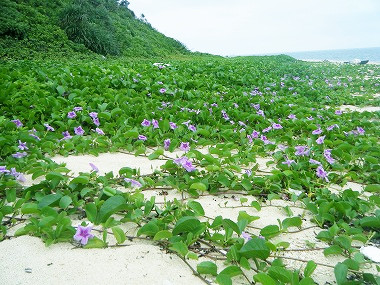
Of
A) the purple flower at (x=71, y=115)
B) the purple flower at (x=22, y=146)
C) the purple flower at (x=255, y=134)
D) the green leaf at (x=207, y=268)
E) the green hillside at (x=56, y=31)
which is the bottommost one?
the green leaf at (x=207, y=268)

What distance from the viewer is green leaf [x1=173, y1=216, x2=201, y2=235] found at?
1.63 metres

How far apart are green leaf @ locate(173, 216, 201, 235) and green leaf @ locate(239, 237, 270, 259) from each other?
27cm

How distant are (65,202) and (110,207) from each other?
26 centimetres

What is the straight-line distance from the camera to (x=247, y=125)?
4180 millimetres

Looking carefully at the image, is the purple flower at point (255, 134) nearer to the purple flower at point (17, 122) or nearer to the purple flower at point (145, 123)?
the purple flower at point (145, 123)

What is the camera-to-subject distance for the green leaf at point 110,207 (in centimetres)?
175

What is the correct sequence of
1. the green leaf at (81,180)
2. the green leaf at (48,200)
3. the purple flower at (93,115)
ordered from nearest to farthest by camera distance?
1. the green leaf at (48,200)
2. the green leaf at (81,180)
3. the purple flower at (93,115)

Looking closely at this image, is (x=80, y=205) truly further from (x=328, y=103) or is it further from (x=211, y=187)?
(x=328, y=103)

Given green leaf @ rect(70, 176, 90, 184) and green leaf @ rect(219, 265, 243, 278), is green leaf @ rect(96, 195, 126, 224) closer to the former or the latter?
green leaf @ rect(70, 176, 90, 184)

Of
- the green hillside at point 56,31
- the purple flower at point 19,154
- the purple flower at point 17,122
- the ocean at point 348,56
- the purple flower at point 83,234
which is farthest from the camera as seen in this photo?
the ocean at point 348,56

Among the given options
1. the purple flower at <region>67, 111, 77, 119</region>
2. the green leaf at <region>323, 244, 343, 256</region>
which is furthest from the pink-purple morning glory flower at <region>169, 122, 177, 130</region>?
the green leaf at <region>323, 244, 343, 256</region>

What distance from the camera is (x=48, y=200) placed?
1.83 m

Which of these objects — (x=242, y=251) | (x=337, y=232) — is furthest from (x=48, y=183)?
(x=337, y=232)

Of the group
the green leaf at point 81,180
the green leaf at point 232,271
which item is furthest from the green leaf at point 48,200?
the green leaf at point 232,271
